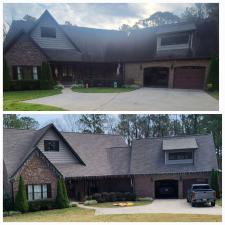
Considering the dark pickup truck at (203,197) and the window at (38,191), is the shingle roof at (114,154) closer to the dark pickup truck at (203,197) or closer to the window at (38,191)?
the window at (38,191)

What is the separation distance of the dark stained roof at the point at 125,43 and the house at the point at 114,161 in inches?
283

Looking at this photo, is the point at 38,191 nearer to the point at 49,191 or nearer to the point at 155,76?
the point at 49,191

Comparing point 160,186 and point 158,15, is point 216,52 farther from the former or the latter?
point 160,186

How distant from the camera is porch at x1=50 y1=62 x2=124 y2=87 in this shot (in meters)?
29.0

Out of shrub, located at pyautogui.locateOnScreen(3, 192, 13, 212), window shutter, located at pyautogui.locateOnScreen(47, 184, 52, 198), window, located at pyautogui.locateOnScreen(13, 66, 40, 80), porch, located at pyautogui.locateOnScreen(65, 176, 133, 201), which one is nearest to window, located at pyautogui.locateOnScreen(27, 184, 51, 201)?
window shutter, located at pyautogui.locateOnScreen(47, 184, 52, 198)

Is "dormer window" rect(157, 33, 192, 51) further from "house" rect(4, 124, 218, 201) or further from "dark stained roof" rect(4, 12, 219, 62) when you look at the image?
"house" rect(4, 124, 218, 201)

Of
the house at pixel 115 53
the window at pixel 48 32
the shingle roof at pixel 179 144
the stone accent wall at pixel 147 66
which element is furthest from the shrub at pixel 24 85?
the shingle roof at pixel 179 144

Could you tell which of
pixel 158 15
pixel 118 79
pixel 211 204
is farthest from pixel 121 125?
pixel 211 204

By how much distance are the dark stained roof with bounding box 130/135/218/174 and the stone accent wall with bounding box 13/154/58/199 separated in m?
6.70

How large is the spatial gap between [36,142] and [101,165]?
6061 mm

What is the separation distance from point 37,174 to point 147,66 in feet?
46.6

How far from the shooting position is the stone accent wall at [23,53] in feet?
86.1

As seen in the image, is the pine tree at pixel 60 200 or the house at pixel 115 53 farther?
the house at pixel 115 53

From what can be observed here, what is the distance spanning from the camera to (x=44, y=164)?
19859 mm
